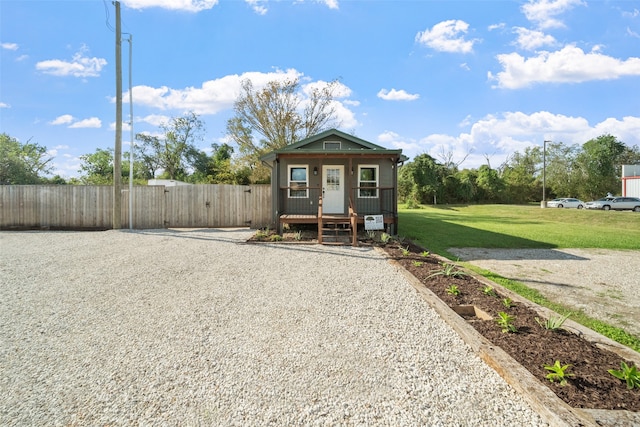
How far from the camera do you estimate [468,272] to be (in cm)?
608

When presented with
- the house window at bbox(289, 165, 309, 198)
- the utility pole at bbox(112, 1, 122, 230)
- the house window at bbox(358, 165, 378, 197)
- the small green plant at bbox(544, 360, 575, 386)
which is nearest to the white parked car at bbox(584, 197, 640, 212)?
the house window at bbox(358, 165, 378, 197)

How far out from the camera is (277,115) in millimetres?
25656

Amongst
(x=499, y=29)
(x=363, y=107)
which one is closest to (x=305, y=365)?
(x=499, y=29)

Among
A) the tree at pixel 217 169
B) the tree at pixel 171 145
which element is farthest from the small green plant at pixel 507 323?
the tree at pixel 171 145

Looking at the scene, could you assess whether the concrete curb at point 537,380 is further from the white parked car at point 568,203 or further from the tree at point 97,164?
the tree at point 97,164

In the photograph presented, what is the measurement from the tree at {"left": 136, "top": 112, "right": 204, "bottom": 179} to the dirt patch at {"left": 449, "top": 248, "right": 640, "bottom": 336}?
32.6 metres

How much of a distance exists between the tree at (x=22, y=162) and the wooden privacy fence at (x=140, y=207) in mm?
14344

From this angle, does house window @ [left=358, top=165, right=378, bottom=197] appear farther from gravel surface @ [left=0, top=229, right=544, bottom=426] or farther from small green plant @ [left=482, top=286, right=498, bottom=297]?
small green plant @ [left=482, top=286, right=498, bottom=297]

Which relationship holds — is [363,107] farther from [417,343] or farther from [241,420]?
[241,420]

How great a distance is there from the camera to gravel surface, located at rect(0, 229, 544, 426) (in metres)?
2.19

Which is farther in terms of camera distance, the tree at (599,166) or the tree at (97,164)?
the tree at (599,166)

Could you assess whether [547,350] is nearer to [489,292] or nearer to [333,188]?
[489,292]

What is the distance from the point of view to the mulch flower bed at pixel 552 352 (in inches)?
90.7

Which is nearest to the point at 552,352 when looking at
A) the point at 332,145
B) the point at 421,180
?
the point at 332,145
